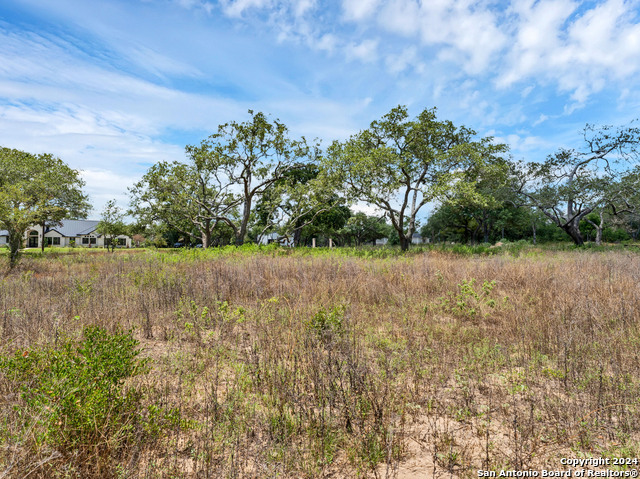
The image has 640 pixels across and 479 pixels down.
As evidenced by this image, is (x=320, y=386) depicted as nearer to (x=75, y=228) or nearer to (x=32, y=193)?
(x=32, y=193)

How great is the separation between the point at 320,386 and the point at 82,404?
2123 millimetres

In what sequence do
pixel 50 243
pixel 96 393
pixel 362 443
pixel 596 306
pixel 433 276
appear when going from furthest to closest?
pixel 50 243 → pixel 433 276 → pixel 596 306 → pixel 362 443 → pixel 96 393

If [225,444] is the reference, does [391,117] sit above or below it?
above

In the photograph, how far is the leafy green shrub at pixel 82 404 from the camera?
2303 millimetres

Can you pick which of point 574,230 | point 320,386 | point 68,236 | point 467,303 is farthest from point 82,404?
point 68,236

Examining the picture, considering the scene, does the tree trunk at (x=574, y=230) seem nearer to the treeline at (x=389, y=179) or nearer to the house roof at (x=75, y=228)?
the treeline at (x=389, y=179)

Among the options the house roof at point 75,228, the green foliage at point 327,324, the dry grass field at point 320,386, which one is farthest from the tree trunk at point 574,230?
the house roof at point 75,228

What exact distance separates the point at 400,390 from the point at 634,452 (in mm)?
1877

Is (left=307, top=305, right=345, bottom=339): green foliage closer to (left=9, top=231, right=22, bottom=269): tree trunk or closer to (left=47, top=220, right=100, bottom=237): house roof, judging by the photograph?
(left=9, top=231, right=22, bottom=269): tree trunk

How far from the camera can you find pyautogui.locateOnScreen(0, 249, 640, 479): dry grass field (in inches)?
94.5

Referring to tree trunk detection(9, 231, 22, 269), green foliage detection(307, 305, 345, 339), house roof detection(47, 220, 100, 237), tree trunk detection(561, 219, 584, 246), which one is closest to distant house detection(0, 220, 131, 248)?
house roof detection(47, 220, 100, 237)

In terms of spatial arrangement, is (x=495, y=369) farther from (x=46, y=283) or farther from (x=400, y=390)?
(x=46, y=283)

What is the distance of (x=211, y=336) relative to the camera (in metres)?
4.96

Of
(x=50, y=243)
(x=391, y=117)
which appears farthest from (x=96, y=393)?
(x=50, y=243)
